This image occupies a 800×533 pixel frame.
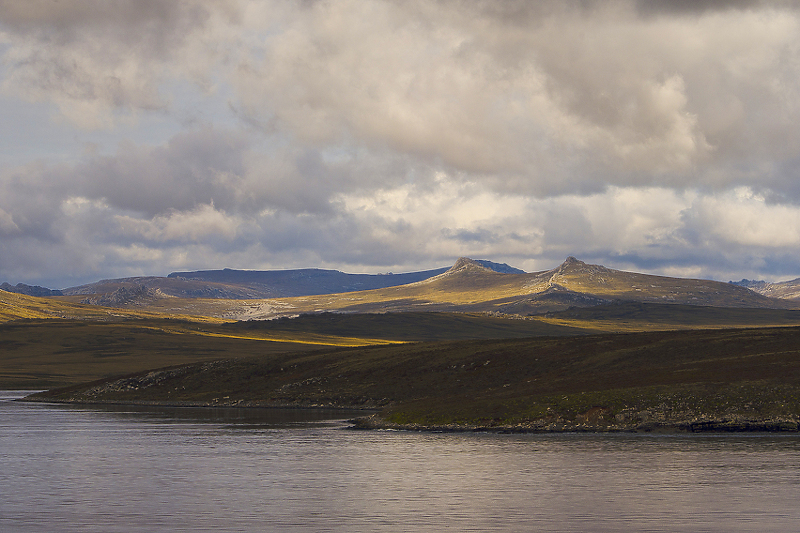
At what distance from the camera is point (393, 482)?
59312 mm

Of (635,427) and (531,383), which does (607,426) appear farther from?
(531,383)

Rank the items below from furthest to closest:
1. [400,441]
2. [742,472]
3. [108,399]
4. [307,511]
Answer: [108,399]
[400,441]
[742,472]
[307,511]

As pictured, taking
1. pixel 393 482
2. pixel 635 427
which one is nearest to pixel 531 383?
pixel 635 427

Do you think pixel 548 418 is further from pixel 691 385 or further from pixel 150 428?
pixel 150 428

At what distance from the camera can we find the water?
45.3 m

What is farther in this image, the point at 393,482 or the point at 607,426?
the point at 607,426

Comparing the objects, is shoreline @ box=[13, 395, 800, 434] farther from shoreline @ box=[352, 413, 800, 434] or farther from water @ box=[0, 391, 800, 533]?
water @ box=[0, 391, 800, 533]

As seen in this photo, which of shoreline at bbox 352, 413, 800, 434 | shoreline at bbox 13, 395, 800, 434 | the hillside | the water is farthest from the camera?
the hillside

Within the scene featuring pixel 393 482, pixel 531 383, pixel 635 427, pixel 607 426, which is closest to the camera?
pixel 393 482

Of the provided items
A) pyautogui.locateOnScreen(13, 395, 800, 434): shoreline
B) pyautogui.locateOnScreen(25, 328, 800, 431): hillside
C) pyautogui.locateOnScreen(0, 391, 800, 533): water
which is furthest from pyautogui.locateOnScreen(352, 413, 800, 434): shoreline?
pyautogui.locateOnScreen(0, 391, 800, 533): water

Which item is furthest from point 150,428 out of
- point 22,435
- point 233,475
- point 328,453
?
point 233,475

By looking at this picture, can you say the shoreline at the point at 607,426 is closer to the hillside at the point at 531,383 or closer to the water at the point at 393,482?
the hillside at the point at 531,383

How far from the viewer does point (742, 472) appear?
59562 millimetres

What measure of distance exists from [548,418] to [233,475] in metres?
41.8
